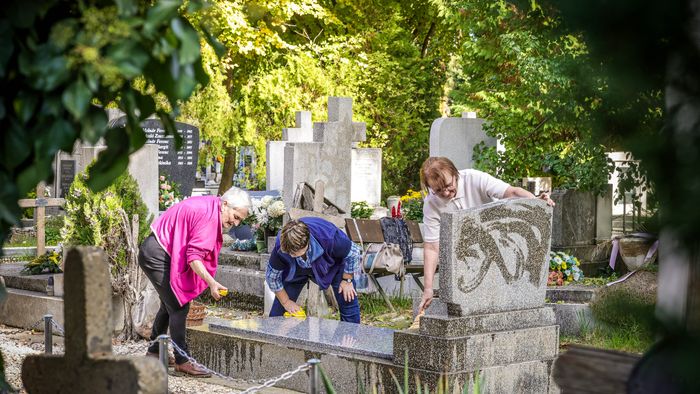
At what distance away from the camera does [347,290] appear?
8445 mm

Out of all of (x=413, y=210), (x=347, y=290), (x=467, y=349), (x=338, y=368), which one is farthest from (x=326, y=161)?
(x=467, y=349)

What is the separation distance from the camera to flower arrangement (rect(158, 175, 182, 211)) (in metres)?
15.7

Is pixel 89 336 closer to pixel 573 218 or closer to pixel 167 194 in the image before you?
pixel 573 218

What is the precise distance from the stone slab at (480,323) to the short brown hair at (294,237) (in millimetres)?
1590

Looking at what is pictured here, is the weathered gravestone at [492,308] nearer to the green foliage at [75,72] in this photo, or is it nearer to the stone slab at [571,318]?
the stone slab at [571,318]

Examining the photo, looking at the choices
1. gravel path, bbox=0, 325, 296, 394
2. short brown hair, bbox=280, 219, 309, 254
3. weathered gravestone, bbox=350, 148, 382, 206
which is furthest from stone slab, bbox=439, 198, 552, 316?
weathered gravestone, bbox=350, 148, 382, 206

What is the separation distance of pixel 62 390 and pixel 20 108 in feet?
2.53

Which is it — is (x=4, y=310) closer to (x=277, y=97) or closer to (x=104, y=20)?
(x=104, y=20)

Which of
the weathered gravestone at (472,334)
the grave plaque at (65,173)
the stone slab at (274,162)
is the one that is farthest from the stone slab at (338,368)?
the stone slab at (274,162)

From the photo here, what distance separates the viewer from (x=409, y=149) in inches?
1185

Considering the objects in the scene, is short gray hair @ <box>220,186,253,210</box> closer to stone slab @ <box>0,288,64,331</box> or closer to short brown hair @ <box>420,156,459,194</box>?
short brown hair @ <box>420,156,459,194</box>

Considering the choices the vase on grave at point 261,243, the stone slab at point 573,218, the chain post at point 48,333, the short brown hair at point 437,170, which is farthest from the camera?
the stone slab at point 573,218

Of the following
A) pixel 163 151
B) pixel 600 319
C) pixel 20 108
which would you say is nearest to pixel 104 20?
pixel 20 108

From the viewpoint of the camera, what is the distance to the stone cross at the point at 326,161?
1299 centimetres
